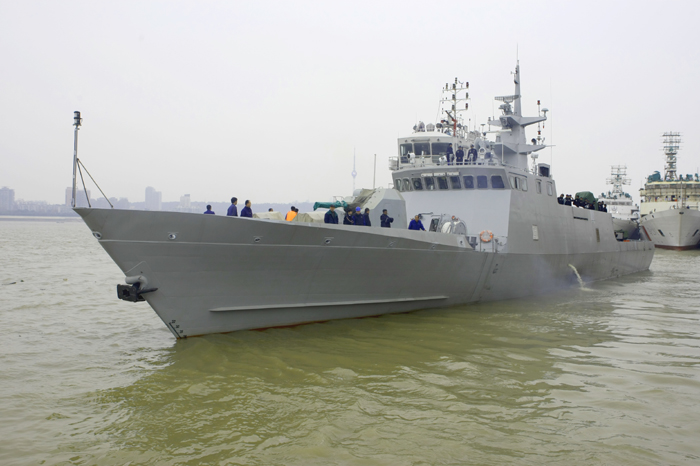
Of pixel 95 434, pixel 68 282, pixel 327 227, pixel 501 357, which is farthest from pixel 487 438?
pixel 68 282

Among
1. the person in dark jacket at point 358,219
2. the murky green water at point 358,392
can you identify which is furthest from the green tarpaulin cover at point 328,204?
the murky green water at point 358,392

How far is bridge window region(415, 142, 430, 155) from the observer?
20406 millimetres

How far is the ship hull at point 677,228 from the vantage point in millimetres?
42062

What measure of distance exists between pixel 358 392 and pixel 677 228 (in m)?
45.7

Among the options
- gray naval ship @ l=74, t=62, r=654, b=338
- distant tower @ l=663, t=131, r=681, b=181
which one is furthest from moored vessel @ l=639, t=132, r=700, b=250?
gray naval ship @ l=74, t=62, r=654, b=338

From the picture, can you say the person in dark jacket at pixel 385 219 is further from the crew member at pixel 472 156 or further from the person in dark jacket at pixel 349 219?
the crew member at pixel 472 156

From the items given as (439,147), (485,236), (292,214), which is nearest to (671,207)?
(439,147)

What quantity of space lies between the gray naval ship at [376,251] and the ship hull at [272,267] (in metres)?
0.02

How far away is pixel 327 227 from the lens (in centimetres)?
927

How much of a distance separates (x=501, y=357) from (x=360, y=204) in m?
5.38

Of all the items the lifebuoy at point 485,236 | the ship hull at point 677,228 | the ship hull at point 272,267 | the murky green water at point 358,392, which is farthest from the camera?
the ship hull at point 677,228

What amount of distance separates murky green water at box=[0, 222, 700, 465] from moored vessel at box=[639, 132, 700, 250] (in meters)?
37.8

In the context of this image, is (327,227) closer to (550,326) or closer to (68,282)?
(550,326)

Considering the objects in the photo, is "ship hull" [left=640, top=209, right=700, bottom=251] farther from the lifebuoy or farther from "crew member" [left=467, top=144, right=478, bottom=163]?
the lifebuoy
